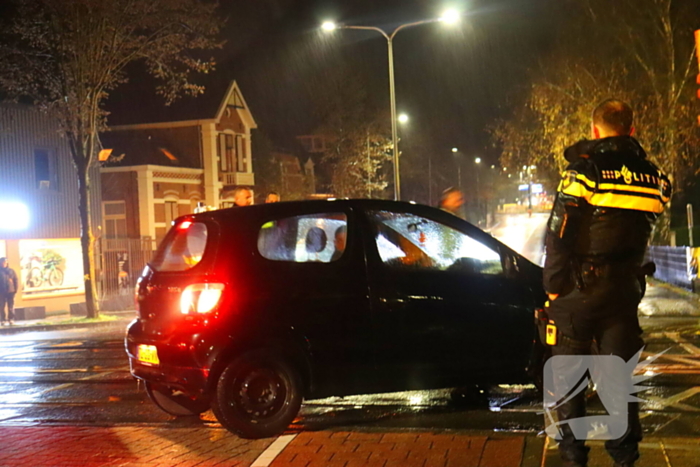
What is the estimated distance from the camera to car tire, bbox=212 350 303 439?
18.8 ft

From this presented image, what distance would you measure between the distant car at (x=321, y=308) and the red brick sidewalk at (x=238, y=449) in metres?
0.30

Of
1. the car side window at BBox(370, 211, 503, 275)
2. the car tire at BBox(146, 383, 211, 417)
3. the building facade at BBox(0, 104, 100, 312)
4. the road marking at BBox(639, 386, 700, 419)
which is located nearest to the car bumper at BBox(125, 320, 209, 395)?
the car tire at BBox(146, 383, 211, 417)

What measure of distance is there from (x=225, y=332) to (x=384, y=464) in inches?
58.6

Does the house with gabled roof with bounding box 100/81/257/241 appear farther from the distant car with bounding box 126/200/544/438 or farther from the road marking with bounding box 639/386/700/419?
the road marking with bounding box 639/386/700/419

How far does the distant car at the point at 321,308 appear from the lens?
18.9ft

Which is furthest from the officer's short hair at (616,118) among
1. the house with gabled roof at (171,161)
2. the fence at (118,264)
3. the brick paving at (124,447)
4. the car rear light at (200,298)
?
the house with gabled roof at (171,161)

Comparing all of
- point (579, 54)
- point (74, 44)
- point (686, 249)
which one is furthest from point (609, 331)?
point (579, 54)

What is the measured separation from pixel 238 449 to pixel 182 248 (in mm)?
1593

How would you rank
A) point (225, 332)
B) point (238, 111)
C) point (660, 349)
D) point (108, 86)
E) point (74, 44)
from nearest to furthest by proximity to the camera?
1. point (225, 332)
2. point (660, 349)
3. point (74, 44)
4. point (108, 86)
5. point (238, 111)

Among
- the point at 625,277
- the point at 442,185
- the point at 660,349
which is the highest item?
the point at 442,185

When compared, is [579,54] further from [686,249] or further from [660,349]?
[660,349]

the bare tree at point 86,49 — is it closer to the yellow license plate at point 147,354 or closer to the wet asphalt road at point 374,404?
the wet asphalt road at point 374,404

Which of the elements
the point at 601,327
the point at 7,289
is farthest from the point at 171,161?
the point at 601,327

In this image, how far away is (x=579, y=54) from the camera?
28391mm
